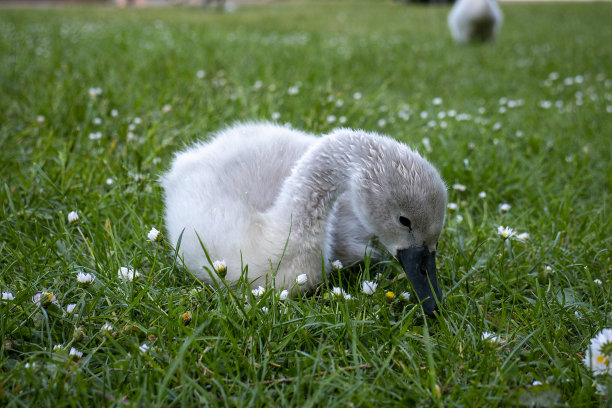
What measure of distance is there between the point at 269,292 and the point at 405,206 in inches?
26.0

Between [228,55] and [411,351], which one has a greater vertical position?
[228,55]

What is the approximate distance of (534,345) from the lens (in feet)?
6.34

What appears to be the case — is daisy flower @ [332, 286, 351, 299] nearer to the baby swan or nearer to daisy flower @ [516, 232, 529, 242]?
the baby swan

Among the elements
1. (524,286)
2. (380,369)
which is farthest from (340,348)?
(524,286)

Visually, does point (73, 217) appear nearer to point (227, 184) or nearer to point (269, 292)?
point (227, 184)

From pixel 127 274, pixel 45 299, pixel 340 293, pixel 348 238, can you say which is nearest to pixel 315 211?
pixel 348 238

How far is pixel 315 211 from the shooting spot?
229 centimetres

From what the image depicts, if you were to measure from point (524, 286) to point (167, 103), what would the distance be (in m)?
3.35

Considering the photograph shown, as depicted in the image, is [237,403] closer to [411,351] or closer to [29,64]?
[411,351]

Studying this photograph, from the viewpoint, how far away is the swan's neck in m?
2.28

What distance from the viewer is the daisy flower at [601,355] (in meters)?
1.66

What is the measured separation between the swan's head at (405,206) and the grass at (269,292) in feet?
0.49

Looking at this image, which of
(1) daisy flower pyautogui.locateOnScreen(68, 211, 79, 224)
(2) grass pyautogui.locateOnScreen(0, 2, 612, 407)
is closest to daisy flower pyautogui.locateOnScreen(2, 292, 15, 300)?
(2) grass pyautogui.locateOnScreen(0, 2, 612, 407)

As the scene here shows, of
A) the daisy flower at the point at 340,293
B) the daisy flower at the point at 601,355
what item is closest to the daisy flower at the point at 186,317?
the daisy flower at the point at 340,293
